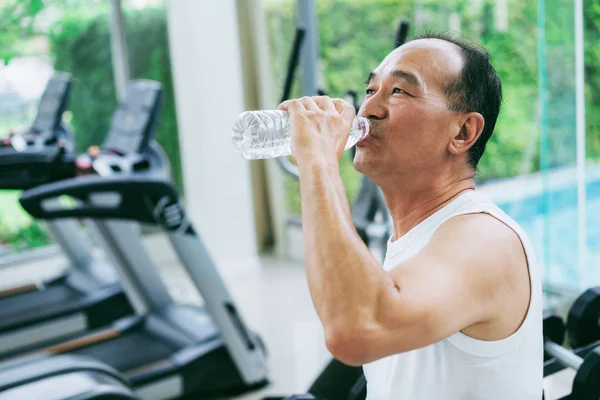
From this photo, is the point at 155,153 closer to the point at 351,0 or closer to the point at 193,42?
the point at 193,42

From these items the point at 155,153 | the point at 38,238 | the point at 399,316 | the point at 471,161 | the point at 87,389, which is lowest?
the point at 38,238

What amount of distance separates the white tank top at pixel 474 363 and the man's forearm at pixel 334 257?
6.3 inches

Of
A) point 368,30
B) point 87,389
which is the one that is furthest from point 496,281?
point 368,30

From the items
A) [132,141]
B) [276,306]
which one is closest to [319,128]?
[132,141]

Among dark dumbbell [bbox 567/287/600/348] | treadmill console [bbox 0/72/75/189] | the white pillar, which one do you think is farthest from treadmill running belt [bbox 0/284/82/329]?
dark dumbbell [bbox 567/287/600/348]

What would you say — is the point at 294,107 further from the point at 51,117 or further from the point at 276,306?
the point at 276,306

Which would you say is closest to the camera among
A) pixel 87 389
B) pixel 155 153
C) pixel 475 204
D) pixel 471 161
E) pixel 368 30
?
pixel 475 204

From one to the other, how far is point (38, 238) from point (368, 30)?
8.38 ft

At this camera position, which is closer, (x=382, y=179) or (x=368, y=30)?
(x=382, y=179)

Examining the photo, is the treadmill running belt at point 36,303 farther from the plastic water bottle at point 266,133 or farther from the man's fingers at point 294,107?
the man's fingers at point 294,107

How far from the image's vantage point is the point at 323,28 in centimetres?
436

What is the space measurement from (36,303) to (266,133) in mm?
3069

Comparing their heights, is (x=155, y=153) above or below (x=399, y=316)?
below

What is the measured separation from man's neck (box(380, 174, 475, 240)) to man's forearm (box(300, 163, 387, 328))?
19 centimetres
